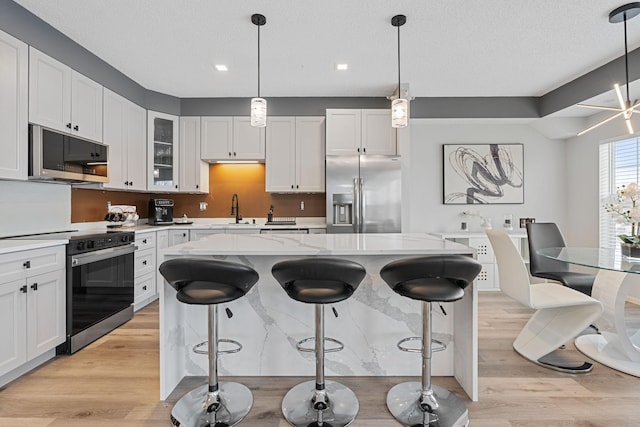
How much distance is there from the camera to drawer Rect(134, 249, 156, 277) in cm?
363

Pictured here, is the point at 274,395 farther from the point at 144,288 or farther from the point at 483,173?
the point at 483,173

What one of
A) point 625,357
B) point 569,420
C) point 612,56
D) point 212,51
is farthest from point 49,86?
point 612,56

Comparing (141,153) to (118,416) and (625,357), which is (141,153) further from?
(625,357)

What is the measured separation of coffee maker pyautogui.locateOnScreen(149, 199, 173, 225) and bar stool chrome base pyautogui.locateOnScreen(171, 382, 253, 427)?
9.90ft

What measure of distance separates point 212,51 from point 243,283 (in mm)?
2610

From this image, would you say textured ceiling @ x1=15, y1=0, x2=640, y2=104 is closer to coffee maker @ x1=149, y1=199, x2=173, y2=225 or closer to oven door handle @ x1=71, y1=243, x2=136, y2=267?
coffee maker @ x1=149, y1=199, x2=173, y2=225

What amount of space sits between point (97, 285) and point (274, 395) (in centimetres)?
191

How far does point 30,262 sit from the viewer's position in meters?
2.29

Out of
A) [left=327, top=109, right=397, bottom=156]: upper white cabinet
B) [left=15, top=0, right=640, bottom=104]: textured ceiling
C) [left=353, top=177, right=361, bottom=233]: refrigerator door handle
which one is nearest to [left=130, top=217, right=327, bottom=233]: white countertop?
[left=353, top=177, right=361, bottom=233]: refrigerator door handle

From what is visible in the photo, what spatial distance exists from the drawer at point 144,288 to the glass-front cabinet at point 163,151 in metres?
1.21

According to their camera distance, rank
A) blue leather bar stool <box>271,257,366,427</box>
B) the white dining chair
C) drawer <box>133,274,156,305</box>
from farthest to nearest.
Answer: drawer <box>133,274,156,305</box>
the white dining chair
blue leather bar stool <box>271,257,366,427</box>

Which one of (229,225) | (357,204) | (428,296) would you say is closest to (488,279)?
(357,204)

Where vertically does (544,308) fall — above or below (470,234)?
below

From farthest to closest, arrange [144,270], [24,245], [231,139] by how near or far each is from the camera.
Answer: [231,139]
[144,270]
[24,245]
